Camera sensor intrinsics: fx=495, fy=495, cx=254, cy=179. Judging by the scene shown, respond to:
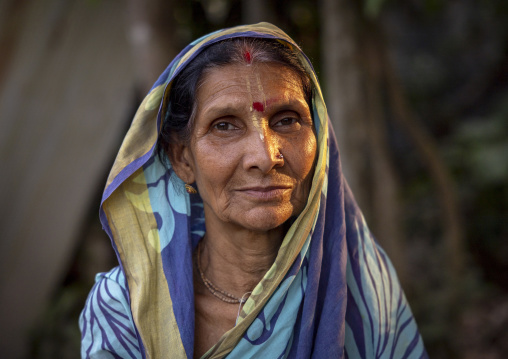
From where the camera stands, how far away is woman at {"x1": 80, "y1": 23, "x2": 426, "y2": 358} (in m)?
1.66

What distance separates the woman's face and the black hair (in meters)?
0.03

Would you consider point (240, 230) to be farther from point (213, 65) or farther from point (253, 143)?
point (213, 65)

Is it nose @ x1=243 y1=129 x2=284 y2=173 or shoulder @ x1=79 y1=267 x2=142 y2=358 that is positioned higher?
nose @ x1=243 y1=129 x2=284 y2=173

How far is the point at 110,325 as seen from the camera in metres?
1.76

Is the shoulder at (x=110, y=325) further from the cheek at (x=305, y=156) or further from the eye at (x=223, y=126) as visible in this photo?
the cheek at (x=305, y=156)

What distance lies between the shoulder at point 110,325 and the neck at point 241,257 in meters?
0.34

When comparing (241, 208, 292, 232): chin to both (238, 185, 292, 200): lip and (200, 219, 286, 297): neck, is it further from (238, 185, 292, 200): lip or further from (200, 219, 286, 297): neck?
(200, 219, 286, 297): neck

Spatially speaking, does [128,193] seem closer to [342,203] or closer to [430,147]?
[342,203]

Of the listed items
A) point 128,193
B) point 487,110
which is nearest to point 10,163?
point 128,193

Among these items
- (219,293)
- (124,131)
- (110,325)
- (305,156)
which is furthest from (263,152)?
(124,131)

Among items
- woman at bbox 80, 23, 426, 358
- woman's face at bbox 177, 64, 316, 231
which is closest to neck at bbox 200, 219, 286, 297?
woman at bbox 80, 23, 426, 358

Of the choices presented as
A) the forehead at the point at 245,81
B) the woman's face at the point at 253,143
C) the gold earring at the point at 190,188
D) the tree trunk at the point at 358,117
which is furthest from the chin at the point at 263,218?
the tree trunk at the point at 358,117

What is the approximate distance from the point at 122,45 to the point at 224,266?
3299 millimetres

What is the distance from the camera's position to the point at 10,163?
4.50 m
